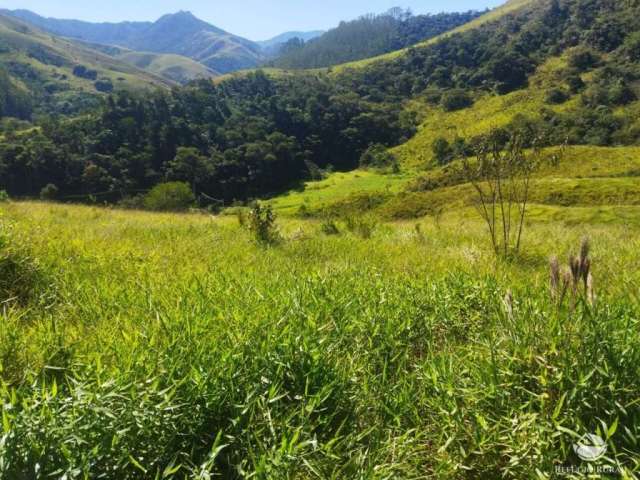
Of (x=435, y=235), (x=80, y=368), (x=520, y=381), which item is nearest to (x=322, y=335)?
(x=520, y=381)

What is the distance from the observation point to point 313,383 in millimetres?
2285

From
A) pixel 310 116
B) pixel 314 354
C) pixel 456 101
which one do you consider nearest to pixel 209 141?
pixel 310 116

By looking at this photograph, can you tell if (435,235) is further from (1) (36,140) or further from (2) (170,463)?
(1) (36,140)

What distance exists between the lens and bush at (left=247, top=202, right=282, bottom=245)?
720cm

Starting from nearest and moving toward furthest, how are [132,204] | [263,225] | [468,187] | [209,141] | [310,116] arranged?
[263,225], [132,204], [468,187], [209,141], [310,116]

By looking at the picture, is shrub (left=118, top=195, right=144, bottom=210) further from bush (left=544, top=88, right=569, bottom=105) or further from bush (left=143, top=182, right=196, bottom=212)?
bush (left=544, top=88, right=569, bottom=105)

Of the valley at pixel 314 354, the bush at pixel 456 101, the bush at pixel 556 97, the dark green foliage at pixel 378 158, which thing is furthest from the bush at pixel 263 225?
the bush at pixel 456 101

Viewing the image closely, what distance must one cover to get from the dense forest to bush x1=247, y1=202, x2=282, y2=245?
220ft

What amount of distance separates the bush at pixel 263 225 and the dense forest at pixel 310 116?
6702 centimetres

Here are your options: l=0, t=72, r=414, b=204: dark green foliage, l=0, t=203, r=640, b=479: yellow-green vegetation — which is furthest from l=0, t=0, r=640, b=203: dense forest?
l=0, t=203, r=640, b=479: yellow-green vegetation

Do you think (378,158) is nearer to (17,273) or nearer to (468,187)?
(468,187)

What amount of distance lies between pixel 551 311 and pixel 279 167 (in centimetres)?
10417

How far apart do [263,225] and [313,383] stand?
18.1 ft

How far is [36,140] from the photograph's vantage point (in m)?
86.6
